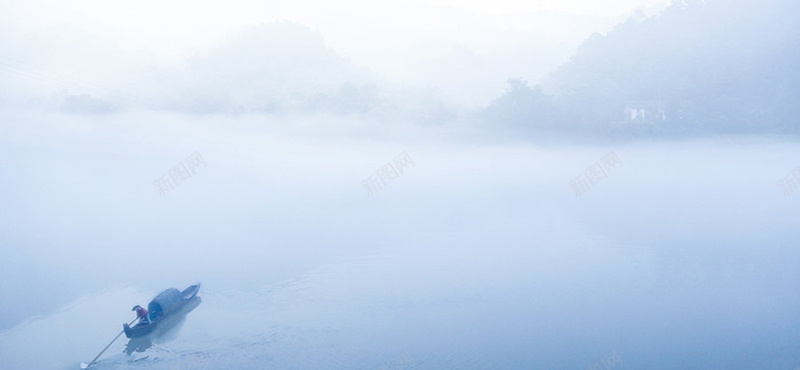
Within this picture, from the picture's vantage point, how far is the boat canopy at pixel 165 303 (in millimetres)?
9062

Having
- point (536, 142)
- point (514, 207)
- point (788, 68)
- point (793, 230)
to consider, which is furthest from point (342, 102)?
point (788, 68)

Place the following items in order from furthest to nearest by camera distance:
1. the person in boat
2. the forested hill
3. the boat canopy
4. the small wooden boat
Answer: the forested hill
the boat canopy
the person in boat
the small wooden boat

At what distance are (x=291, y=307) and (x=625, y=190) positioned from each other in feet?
47.3

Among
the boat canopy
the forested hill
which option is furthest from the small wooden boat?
the forested hill

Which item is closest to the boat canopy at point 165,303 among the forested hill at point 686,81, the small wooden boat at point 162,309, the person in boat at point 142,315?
the small wooden boat at point 162,309

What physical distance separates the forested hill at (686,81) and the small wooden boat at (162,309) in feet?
69.2

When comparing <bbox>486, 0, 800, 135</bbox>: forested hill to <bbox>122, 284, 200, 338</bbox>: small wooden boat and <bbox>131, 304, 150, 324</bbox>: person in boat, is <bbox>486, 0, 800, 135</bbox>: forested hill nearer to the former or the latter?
<bbox>122, 284, 200, 338</bbox>: small wooden boat

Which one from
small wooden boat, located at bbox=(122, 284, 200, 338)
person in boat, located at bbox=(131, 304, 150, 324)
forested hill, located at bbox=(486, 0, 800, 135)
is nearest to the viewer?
small wooden boat, located at bbox=(122, 284, 200, 338)

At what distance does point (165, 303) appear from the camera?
362 inches

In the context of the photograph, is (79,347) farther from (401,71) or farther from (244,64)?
(401,71)

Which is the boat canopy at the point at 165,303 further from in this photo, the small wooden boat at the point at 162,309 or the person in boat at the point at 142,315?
the person in boat at the point at 142,315

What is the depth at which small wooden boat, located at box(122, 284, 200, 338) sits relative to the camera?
8.76m

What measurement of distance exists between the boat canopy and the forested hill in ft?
69.7

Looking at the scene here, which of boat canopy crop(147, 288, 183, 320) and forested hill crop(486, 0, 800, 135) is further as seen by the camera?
forested hill crop(486, 0, 800, 135)
